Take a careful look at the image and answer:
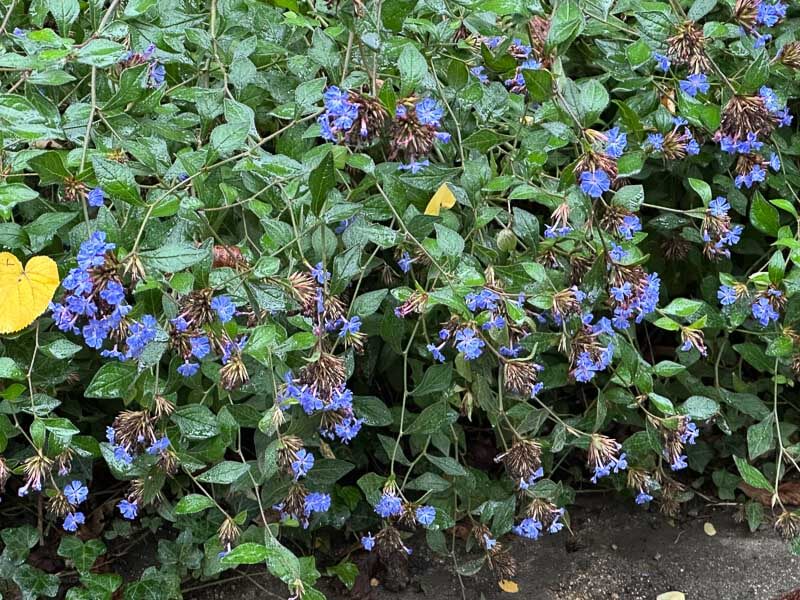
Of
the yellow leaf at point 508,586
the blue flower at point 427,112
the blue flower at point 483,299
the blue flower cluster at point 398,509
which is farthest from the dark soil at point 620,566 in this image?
the blue flower at point 427,112

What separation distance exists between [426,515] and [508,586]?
17.8 inches

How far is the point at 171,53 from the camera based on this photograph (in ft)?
5.99

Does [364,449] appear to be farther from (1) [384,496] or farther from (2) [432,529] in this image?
(1) [384,496]

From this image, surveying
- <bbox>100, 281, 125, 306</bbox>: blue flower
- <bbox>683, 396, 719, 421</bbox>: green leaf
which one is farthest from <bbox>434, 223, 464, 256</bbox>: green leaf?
<bbox>683, 396, 719, 421</bbox>: green leaf

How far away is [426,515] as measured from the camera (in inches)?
73.9

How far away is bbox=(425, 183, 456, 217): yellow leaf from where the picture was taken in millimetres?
1725

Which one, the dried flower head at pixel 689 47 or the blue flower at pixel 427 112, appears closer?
the blue flower at pixel 427 112

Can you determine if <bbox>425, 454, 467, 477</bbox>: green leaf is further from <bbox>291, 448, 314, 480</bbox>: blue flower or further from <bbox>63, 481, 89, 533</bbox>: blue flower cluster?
<bbox>63, 481, 89, 533</bbox>: blue flower cluster

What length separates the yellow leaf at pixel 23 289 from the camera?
4.66ft

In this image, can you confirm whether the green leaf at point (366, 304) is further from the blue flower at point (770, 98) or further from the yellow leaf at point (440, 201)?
the blue flower at point (770, 98)

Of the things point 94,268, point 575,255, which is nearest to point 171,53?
point 94,268

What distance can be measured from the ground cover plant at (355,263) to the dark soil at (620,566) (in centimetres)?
6

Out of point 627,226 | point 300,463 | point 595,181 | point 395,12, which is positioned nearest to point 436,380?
point 300,463

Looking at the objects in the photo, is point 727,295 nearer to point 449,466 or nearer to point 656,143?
point 656,143
